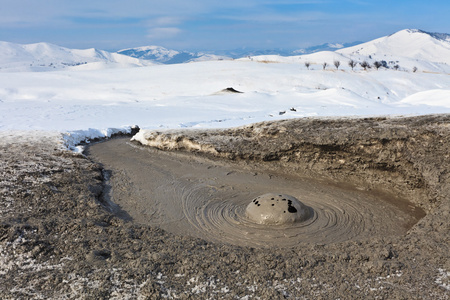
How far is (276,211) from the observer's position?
7.01 m

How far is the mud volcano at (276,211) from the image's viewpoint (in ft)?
22.9

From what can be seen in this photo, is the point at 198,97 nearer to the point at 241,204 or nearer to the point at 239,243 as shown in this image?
the point at 241,204

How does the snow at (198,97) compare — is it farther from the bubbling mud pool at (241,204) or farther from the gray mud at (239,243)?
the bubbling mud pool at (241,204)

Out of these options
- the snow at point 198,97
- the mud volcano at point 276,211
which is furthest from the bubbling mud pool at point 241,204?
the snow at point 198,97

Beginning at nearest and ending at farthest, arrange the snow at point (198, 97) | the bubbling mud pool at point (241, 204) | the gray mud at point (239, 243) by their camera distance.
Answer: the gray mud at point (239, 243) → the bubbling mud pool at point (241, 204) → the snow at point (198, 97)

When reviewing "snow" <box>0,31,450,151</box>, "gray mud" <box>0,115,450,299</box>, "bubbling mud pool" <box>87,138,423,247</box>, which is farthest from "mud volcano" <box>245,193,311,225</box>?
"snow" <box>0,31,450,151</box>

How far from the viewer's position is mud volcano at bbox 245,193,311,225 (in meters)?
6.96

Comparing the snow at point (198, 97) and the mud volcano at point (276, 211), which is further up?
the snow at point (198, 97)

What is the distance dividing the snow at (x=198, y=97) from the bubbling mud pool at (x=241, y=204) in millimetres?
4251

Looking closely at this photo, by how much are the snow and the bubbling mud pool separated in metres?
4.25

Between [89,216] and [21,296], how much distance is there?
2.39m

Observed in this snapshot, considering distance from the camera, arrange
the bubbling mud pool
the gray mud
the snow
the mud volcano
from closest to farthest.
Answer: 1. the gray mud
2. the bubbling mud pool
3. the mud volcano
4. the snow

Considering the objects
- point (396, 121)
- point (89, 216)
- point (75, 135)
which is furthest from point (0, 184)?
point (396, 121)

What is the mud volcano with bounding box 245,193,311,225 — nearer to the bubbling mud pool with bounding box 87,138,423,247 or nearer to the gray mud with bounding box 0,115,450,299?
the bubbling mud pool with bounding box 87,138,423,247
